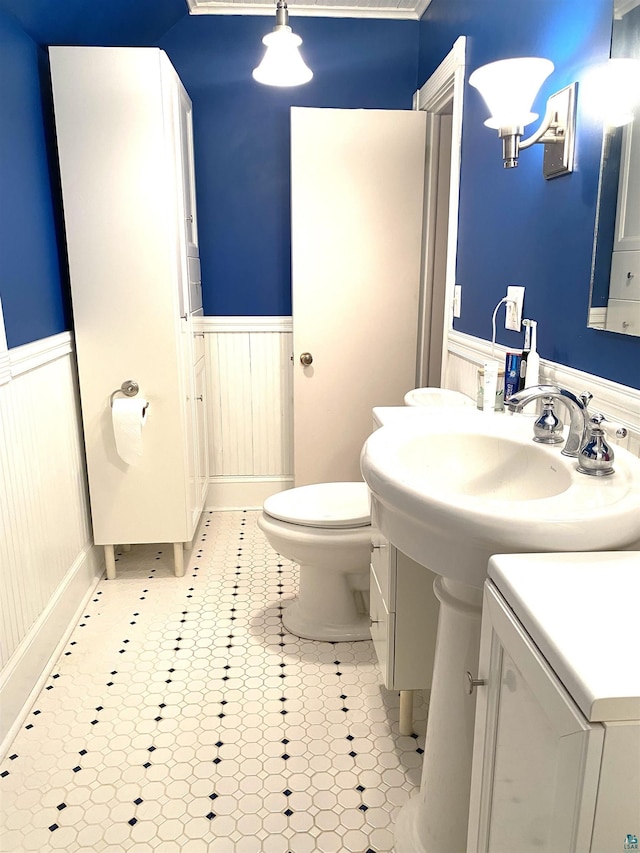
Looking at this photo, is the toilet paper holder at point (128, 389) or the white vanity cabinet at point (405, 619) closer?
the white vanity cabinet at point (405, 619)

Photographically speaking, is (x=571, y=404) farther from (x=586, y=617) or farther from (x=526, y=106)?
(x=526, y=106)

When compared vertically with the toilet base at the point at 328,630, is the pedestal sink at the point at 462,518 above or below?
above

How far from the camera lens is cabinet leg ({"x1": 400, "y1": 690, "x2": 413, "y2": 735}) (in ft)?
5.54

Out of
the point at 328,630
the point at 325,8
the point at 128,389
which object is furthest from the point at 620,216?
the point at 325,8

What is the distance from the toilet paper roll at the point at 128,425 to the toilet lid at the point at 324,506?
1.84 ft

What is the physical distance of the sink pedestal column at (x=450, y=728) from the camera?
1.16m

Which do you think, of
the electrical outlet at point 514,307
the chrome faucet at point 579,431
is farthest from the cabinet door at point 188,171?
the chrome faucet at point 579,431

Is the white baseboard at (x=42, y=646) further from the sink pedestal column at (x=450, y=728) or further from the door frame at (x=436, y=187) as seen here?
the door frame at (x=436, y=187)

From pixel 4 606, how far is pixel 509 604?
4.85 ft

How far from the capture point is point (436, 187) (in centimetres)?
292

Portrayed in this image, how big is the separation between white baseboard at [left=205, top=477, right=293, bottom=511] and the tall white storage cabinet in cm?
67

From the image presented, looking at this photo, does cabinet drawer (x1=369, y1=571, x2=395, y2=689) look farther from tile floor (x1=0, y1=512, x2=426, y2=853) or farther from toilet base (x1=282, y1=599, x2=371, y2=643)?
toilet base (x1=282, y1=599, x2=371, y2=643)

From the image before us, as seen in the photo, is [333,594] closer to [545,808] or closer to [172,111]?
[545,808]

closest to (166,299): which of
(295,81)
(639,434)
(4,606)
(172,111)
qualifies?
(172,111)
